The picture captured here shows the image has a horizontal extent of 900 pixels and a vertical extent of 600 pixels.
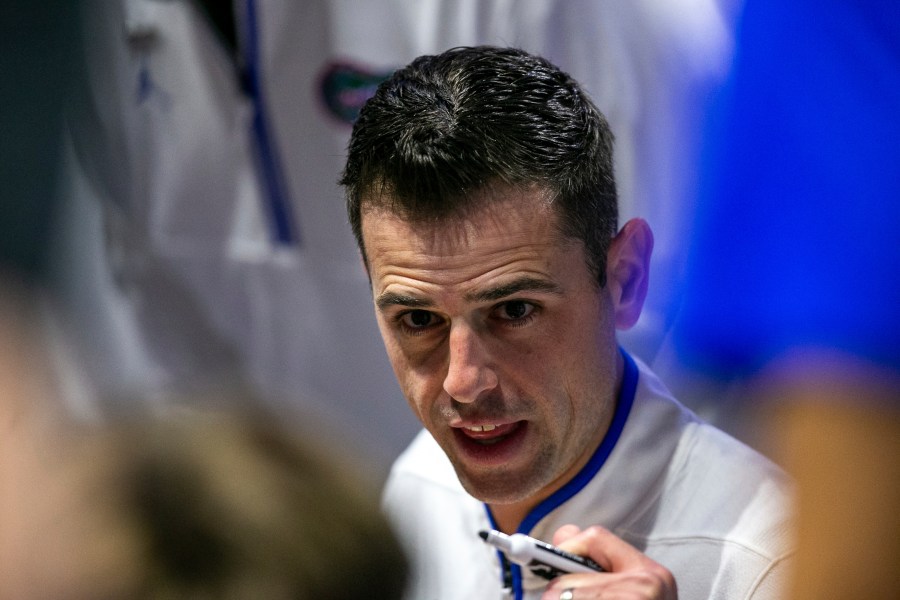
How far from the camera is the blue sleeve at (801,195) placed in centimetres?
145

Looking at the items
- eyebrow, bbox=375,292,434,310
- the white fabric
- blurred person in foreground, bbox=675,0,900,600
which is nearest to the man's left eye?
eyebrow, bbox=375,292,434,310

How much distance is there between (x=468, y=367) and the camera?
171 cm

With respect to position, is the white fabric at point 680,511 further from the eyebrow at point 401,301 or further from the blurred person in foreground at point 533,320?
the eyebrow at point 401,301

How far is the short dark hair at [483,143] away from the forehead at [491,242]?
19mm

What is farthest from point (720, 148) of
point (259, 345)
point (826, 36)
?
point (259, 345)

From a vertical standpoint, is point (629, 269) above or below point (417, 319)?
above

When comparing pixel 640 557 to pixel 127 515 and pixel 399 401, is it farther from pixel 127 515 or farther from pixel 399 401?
pixel 399 401

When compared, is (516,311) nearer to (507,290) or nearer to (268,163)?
(507,290)

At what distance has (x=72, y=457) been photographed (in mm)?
1016

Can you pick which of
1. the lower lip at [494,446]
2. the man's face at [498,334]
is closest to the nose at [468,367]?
the man's face at [498,334]

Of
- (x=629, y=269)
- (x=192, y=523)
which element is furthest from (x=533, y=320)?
(x=192, y=523)

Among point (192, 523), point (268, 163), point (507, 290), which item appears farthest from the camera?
point (268, 163)

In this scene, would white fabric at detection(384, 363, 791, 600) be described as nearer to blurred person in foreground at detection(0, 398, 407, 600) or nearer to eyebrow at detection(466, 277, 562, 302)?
eyebrow at detection(466, 277, 562, 302)

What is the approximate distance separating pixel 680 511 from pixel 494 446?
336mm
